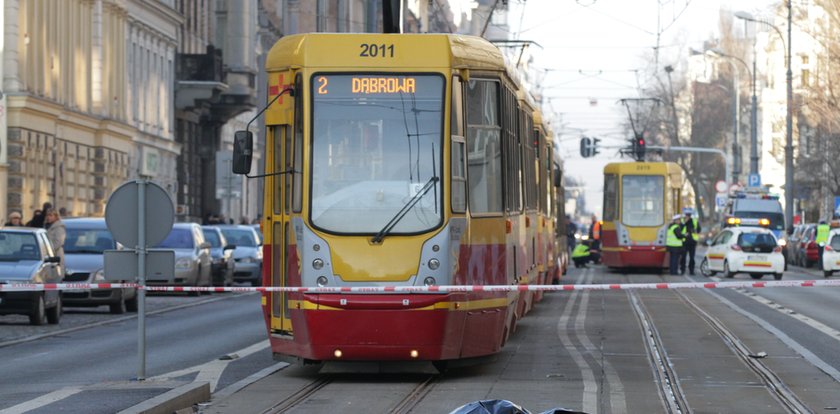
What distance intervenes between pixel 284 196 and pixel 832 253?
36.0 meters

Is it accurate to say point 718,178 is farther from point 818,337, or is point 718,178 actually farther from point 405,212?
point 405,212

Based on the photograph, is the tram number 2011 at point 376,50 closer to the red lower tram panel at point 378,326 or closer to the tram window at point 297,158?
the tram window at point 297,158

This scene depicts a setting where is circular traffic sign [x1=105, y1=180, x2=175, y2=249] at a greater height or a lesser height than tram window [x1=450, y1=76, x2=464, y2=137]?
lesser

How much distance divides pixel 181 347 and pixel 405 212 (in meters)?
6.40

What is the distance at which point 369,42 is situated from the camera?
15.9 m

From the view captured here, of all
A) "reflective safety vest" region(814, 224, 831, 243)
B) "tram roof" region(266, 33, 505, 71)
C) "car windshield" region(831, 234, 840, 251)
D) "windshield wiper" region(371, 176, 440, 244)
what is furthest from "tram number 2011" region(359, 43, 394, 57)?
"reflective safety vest" region(814, 224, 831, 243)

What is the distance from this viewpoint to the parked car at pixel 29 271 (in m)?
25.5

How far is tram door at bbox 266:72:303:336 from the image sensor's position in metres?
15.7

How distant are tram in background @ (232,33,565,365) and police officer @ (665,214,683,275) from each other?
101 ft

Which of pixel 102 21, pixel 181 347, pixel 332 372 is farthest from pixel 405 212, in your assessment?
pixel 102 21

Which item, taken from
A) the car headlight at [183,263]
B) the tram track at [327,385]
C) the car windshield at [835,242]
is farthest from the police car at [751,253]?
the tram track at [327,385]

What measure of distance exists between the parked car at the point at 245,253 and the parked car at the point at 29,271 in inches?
623

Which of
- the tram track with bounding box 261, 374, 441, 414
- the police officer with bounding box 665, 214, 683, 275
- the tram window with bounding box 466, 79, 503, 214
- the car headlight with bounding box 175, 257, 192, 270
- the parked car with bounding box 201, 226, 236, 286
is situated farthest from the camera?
the police officer with bounding box 665, 214, 683, 275

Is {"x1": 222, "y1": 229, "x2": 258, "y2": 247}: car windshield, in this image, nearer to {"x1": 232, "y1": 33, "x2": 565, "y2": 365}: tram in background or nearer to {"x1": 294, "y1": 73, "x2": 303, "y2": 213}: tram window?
{"x1": 232, "y1": 33, "x2": 565, "y2": 365}: tram in background
